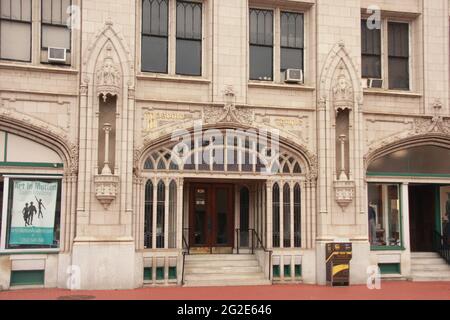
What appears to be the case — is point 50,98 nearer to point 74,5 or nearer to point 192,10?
point 74,5

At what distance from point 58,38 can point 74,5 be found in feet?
3.69

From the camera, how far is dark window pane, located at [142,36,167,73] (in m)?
20.5

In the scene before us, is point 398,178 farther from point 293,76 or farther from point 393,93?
point 293,76

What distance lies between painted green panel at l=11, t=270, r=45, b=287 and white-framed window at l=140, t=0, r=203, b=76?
7018mm

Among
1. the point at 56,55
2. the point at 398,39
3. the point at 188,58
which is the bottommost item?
the point at 56,55

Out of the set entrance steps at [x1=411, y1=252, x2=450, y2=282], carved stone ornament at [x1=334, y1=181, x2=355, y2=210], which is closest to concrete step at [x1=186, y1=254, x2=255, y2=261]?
carved stone ornament at [x1=334, y1=181, x2=355, y2=210]

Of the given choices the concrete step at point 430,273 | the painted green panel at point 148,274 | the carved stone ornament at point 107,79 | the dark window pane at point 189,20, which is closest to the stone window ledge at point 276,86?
the dark window pane at point 189,20

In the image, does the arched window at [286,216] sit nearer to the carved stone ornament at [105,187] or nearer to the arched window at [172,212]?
the arched window at [172,212]

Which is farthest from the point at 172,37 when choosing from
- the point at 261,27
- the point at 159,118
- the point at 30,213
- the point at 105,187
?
the point at 30,213

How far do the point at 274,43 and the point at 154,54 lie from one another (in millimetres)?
4165

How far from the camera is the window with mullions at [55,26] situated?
775 inches

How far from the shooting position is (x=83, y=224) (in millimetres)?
18844

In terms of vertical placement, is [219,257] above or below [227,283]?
above

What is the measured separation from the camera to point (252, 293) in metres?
18.3
